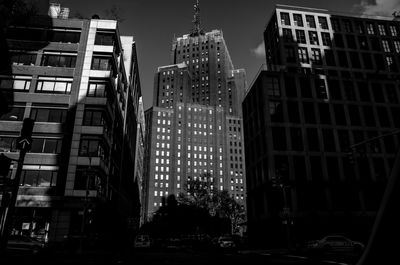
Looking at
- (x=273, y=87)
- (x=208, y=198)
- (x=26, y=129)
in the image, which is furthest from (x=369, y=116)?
(x=26, y=129)

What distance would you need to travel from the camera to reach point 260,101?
51281mm

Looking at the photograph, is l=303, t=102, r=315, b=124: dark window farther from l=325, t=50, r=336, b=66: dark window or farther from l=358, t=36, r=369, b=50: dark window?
l=358, t=36, r=369, b=50: dark window

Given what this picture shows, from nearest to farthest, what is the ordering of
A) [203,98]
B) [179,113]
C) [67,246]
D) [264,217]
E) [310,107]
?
[67,246], [264,217], [310,107], [179,113], [203,98]

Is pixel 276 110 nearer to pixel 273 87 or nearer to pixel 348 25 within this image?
pixel 273 87

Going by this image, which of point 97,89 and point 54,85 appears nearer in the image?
point 54,85

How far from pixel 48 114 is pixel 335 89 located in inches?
1731

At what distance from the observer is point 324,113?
49.8 meters

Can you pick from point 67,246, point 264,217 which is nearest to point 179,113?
point 264,217

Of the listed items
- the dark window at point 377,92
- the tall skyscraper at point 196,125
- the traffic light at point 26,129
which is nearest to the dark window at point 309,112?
the dark window at point 377,92

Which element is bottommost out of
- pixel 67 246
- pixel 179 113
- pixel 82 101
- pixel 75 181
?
pixel 67 246

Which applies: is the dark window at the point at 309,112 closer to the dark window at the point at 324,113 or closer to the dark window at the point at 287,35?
the dark window at the point at 324,113

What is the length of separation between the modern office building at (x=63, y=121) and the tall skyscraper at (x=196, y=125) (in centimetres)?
9572

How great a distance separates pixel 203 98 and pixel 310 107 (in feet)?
405

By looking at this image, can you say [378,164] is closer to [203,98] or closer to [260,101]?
[260,101]
